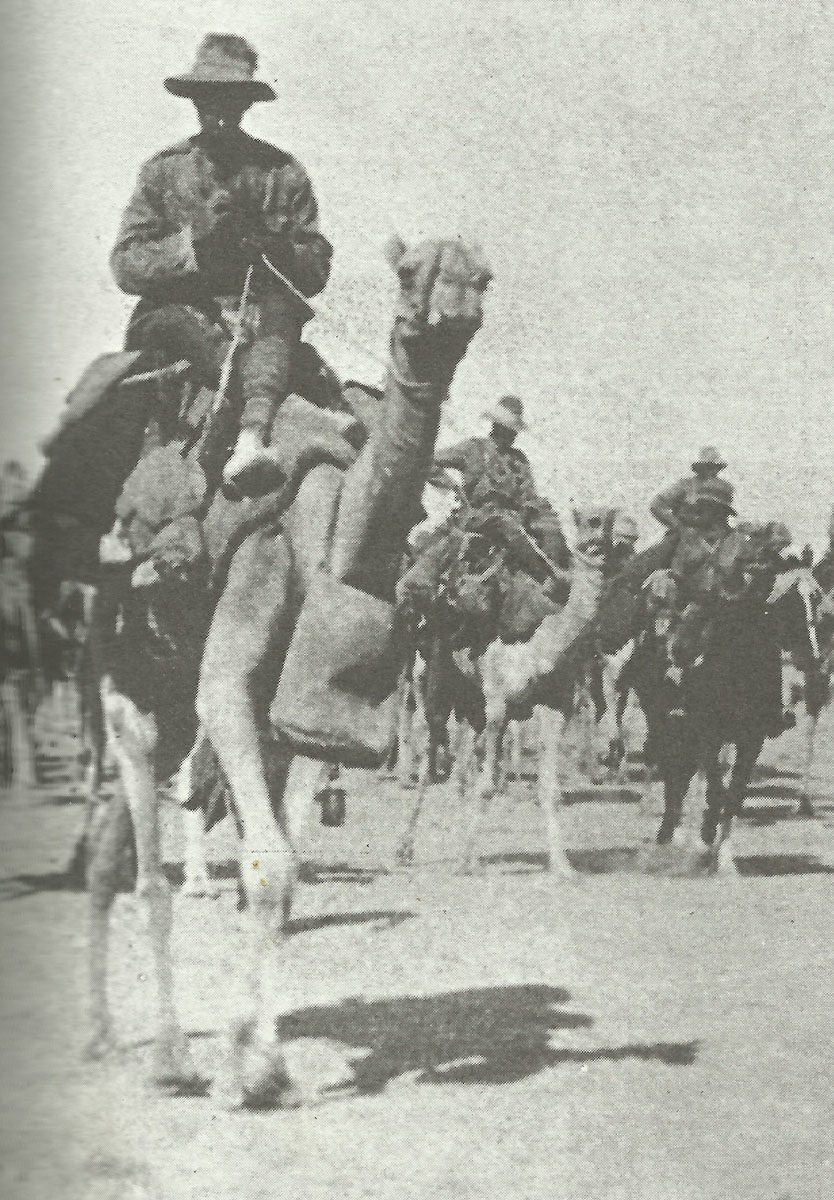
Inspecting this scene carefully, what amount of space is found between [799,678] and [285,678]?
765 centimetres

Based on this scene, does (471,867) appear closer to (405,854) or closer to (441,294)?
(405,854)

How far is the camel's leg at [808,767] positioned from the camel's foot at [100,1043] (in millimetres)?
6258

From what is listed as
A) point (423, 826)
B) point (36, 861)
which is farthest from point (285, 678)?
point (423, 826)

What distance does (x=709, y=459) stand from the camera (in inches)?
398

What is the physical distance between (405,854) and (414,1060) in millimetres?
3320

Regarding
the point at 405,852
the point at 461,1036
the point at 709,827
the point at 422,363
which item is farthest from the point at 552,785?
the point at 422,363

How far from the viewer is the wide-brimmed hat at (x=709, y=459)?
32.9 ft

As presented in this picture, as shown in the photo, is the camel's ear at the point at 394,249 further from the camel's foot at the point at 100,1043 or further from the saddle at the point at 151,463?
the camel's foot at the point at 100,1043

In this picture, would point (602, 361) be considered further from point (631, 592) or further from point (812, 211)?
point (631, 592)

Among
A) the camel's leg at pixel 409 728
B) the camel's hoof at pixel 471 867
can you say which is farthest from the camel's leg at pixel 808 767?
the camel's hoof at pixel 471 867

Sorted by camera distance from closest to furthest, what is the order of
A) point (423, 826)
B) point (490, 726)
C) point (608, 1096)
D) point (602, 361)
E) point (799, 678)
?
point (608, 1096), point (602, 361), point (423, 826), point (490, 726), point (799, 678)

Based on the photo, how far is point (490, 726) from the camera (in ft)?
43.3

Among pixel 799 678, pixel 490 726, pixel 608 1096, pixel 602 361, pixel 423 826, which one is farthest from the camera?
pixel 799 678

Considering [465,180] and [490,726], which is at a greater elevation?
[465,180]
